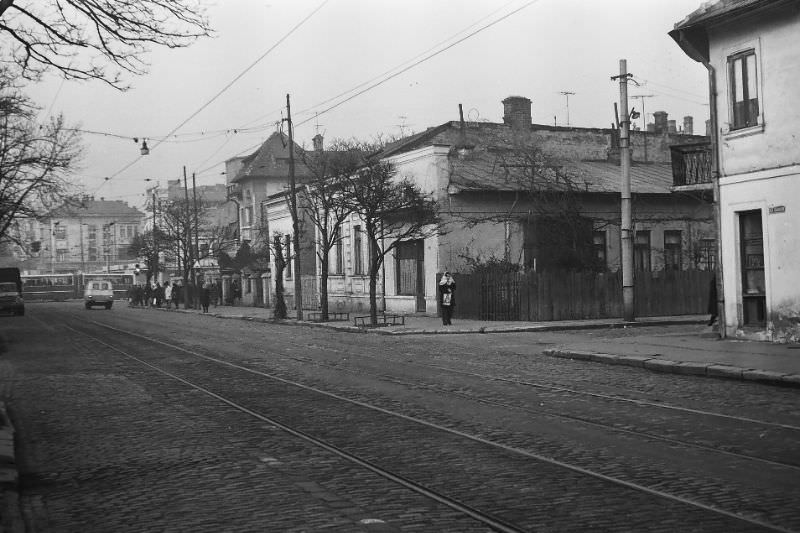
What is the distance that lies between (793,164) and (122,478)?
15.9 m

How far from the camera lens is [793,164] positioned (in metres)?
18.7

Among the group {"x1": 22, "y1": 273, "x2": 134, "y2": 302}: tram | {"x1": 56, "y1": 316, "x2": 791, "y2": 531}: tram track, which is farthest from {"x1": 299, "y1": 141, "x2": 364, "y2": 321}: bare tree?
{"x1": 22, "y1": 273, "x2": 134, "y2": 302}: tram

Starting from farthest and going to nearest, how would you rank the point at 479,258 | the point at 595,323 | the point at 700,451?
the point at 479,258, the point at 595,323, the point at 700,451

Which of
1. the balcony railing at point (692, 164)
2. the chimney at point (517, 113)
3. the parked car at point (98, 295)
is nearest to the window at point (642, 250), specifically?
the chimney at point (517, 113)

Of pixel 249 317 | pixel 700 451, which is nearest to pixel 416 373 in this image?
pixel 700 451

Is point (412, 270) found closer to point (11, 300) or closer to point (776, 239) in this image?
point (776, 239)

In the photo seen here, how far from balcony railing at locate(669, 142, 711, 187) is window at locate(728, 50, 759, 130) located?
70.5 inches

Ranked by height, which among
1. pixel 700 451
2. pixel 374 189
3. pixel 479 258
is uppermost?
pixel 374 189

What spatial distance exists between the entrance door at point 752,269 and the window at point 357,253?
24.2m

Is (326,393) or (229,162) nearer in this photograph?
(326,393)

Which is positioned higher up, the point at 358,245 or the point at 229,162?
the point at 229,162

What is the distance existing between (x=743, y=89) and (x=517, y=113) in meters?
24.2

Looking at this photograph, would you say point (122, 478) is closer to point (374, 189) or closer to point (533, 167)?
point (374, 189)

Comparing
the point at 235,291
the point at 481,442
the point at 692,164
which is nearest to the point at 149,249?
the point at 235,291
